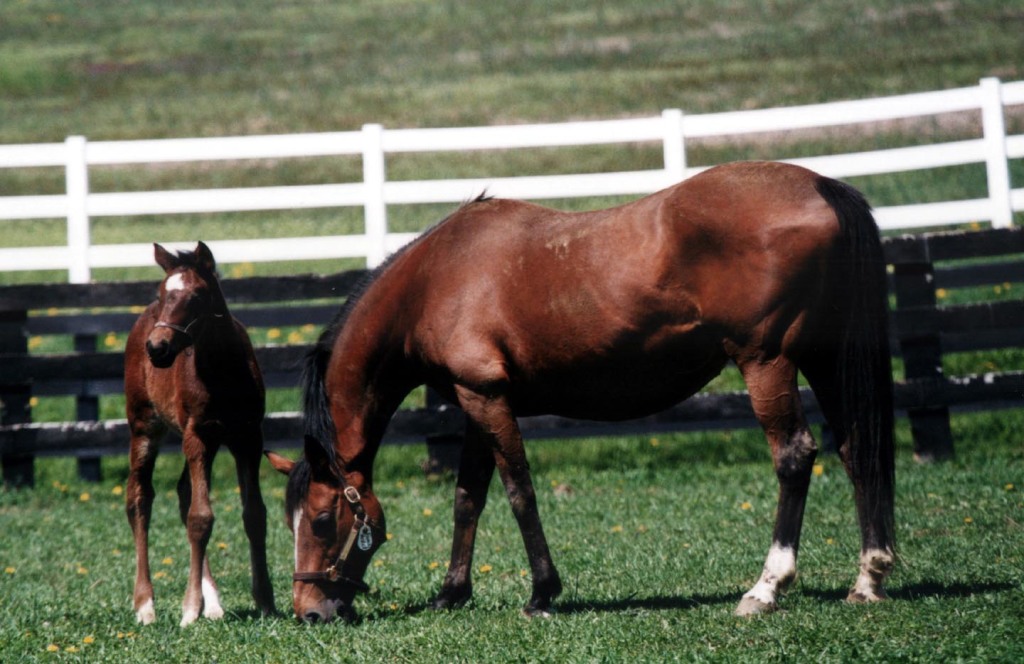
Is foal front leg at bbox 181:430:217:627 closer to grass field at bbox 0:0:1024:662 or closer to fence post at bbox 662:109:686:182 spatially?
grass field at bbox 0:0:1024:662

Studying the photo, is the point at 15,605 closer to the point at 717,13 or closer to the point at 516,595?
the point at 516,595

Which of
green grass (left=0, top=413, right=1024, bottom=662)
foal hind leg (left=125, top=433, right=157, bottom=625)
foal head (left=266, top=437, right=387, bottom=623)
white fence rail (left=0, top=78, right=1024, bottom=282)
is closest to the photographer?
green grass (left=0, top=413, right=1024, bottom=662)

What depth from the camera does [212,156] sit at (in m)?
11.8

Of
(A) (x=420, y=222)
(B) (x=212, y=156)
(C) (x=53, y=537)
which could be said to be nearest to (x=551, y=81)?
(A) (x=420, y=222)

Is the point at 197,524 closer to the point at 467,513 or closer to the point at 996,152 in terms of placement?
the point at 467,513

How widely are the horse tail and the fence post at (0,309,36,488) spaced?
7.04m

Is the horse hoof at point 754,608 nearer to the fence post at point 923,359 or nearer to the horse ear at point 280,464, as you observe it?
the horse ear at point 280,464

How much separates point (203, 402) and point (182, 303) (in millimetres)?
569

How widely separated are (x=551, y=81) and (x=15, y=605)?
22.3m

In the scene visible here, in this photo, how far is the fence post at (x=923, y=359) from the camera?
9516mm

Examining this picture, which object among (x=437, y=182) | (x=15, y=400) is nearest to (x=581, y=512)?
(x=437, y=182)

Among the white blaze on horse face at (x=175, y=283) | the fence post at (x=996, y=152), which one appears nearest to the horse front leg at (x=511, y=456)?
the white blaze on horse face at (x=175, y=283)

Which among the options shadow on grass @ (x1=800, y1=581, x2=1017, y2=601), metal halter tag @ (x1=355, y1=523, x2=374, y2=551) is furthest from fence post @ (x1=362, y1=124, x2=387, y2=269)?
shadow on grass @ (x1=800, y1=581, x2=1017, y2=601)

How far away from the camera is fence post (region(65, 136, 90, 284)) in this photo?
38.3 ft
